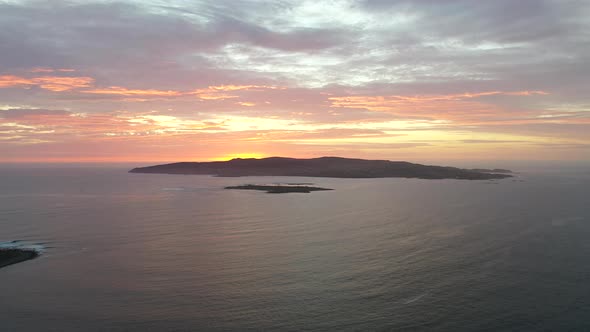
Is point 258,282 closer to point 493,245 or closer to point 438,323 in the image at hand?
point 438,323

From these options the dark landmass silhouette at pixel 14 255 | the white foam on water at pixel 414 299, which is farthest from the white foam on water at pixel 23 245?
the white foam on water at pixel 414 299

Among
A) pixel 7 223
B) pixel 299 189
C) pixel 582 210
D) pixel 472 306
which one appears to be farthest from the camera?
pixel 299 189

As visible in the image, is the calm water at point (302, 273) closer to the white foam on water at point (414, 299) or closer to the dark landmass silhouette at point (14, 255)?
the white foam on water at point (414, 299)

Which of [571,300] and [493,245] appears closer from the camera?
[571,300]

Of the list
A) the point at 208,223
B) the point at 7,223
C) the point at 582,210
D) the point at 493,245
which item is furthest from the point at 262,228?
the point at 582,210

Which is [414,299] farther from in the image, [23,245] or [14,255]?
[23,245]
